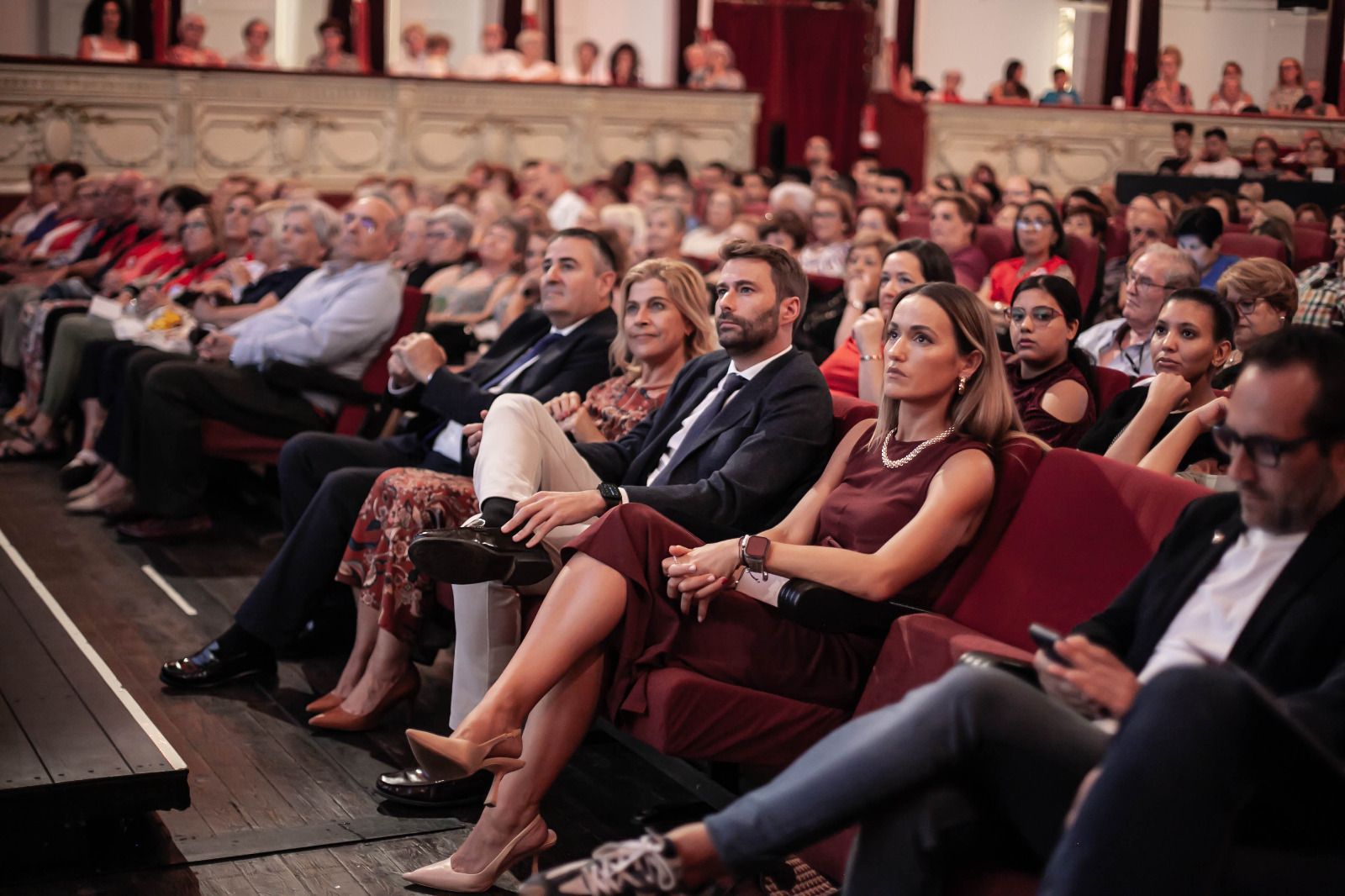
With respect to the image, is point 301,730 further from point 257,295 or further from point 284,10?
point 284,10

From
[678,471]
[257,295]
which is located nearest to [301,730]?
[678,471]

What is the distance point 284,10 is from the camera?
12.0 metres

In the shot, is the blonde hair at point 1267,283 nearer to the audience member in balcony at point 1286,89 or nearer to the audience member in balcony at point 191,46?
the audience member in balcony at point 1286,89

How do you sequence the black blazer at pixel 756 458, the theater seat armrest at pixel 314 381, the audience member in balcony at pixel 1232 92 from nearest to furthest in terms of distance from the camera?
the black blazer at pixel 756 458 → the theater seat armrest at pixel 314 381 → the audience member in balcony at pixel 1232 92

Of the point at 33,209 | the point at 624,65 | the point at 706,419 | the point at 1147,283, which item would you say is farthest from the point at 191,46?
the point at 706,419

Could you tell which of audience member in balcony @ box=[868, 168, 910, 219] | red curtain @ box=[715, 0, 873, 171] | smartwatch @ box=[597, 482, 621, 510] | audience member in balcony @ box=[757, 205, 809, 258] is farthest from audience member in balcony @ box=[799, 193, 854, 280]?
red curtain @ box=[715, 0, 873, 171]

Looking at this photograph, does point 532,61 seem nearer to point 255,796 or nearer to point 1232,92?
point 1232,92

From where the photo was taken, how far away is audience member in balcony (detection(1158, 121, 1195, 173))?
22.1ft

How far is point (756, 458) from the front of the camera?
2.65 meters

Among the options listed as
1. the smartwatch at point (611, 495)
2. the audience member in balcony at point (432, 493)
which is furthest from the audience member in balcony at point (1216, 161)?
the smartwatch at point (611, 495)

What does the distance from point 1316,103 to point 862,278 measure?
5.89 feet

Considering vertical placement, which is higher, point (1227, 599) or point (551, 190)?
point (551, 190)

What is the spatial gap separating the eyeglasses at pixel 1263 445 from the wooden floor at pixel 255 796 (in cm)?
129

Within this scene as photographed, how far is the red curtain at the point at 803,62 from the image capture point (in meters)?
12.4
